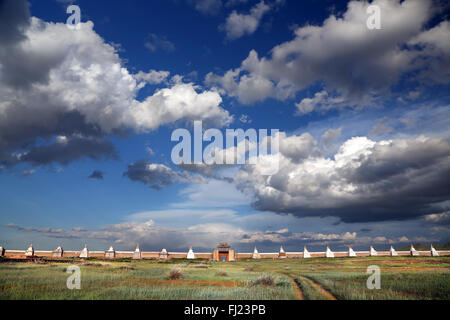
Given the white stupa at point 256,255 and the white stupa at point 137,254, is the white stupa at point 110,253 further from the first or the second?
the white stupa at point 256,255

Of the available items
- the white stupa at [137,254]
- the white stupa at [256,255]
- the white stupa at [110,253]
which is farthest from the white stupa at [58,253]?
the white stupa at [256,255]

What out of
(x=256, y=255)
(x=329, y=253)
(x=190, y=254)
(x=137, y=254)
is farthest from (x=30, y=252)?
(x=329, y=253)

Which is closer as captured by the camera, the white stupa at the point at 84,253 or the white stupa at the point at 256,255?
the white stupa at the point at 84,253

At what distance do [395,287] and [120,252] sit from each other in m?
51.7

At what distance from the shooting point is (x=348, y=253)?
59.3 metres

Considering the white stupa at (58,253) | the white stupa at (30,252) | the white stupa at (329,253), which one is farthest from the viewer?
the white stupa at (329,253)

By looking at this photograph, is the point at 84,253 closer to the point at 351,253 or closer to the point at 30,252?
the point at 30,252

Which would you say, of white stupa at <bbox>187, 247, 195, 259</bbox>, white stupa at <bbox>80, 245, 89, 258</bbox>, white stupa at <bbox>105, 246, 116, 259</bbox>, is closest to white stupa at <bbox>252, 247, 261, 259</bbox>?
white stupa at <bbox>187, 247, 195, 259</bbox>

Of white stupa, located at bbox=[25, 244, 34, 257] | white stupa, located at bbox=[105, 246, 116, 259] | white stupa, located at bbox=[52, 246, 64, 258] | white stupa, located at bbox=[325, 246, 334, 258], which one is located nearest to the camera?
white stupa, located at bbox=[25, 244, 34, 257]

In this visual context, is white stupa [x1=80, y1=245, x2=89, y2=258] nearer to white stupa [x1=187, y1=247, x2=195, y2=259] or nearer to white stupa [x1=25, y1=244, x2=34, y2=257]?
white stupa [x1=25, y1=244, x2=34, y2=257]
